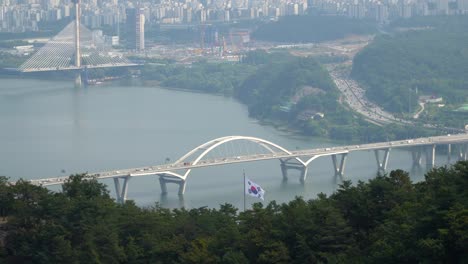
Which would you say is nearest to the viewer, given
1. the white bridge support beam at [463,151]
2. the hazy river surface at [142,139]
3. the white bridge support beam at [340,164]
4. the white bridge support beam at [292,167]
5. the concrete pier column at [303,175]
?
the hazy river surface at [142,139]

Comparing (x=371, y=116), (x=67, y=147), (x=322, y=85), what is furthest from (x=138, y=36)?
(x=67, y=147)

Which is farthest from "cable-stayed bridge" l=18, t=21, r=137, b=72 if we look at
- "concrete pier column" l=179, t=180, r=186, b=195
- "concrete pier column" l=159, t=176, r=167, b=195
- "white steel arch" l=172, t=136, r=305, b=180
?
"concrete pier column" l=179, t=180, r=186, b=195

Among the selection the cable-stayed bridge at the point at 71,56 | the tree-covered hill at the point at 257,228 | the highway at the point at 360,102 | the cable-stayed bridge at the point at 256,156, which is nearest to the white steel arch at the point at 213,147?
the cable-stayed bridge at the point at 256,156

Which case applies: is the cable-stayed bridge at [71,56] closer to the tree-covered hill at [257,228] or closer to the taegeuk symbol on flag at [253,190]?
the taegeuk symbol on flag at [253,190]

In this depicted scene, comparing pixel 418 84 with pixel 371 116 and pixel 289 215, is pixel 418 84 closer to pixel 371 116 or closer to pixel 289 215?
pixel 371 116

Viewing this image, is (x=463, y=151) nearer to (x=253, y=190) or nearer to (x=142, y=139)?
(x=142, y=139)
